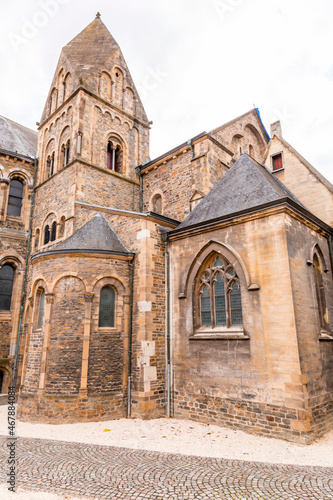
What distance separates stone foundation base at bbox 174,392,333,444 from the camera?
766 centimetres

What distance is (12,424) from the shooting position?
953cm

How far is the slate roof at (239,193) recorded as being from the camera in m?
9.79

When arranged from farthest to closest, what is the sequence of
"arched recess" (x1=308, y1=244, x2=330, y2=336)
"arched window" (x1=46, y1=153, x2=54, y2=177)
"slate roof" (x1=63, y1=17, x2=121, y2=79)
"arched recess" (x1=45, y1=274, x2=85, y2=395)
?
"slate roof" (x1=63, y1=17, x2=121, y2=79)
"arched window" (x1=46, y1=153, x2=54, y2=177)
"arched recess" (x1=45, y1=274, x2=85, y2=395)
"arched recess" (x1=308, y1=244, x2=330, y2=336)

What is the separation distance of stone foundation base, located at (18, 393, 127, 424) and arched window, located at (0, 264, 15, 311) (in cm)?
733

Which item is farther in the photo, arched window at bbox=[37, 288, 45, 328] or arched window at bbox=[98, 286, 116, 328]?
arched window at bbox=[37, 288, 45, 328]

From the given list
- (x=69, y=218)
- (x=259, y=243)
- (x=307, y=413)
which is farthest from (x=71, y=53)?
(x=307, y=413)

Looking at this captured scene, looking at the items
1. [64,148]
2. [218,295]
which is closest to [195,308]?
[218,295]

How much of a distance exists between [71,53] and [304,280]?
62.5 feet

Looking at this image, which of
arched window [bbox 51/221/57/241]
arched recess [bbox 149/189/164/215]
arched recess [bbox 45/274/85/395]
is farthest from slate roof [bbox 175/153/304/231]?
arched window [bbox 51/221/57/241]

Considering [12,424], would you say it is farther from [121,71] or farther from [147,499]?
[121,71]

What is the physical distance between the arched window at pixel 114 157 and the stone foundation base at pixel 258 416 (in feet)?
42.2

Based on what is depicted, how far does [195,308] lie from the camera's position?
10.6m

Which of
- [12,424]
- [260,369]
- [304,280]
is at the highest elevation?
[304,280]

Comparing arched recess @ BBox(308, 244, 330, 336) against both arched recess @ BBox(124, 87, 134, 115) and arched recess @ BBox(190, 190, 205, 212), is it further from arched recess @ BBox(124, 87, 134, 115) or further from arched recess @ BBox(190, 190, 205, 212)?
arched recess @ BBox(124, 87, 134, 115)
